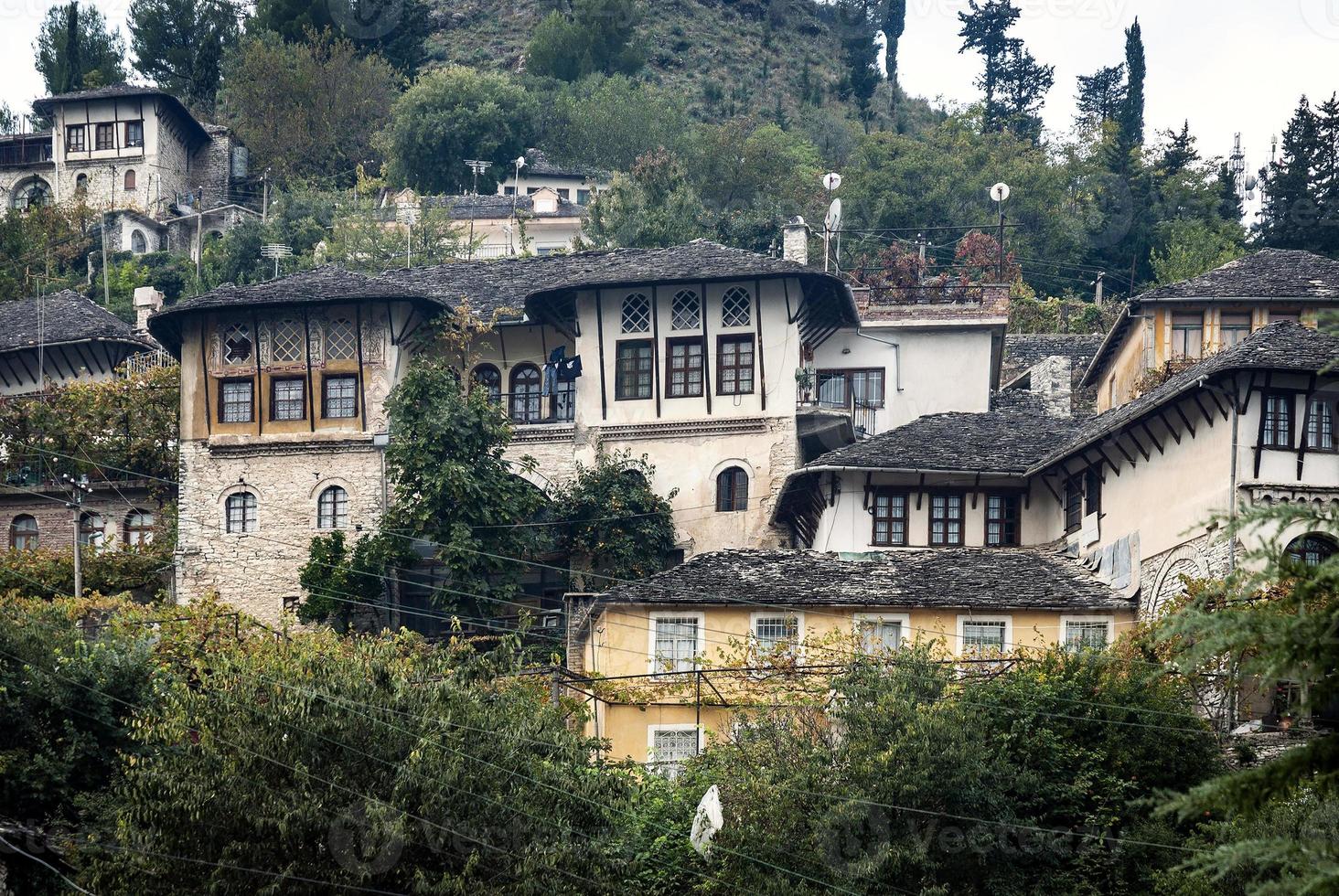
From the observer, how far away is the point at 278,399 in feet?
157

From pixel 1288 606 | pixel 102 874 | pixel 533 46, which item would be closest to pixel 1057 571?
pixel 102 874

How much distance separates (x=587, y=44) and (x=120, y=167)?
26.3 meters

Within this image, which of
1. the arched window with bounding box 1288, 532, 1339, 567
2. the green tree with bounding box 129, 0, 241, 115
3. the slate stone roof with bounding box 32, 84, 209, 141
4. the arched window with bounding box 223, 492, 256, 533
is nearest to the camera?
the arched window with bounding box 1288, 532, 1339, 567

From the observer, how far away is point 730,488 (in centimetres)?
4659

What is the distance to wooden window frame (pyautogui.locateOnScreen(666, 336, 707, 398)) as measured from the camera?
1847 inches

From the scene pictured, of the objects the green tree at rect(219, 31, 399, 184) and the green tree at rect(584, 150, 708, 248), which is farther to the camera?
the green tree at rect(219, 31, 399, 184)

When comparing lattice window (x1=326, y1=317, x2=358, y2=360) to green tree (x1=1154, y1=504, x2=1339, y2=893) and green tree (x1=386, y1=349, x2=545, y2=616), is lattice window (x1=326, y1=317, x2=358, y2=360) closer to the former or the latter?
green tree (x1=386, y1=349, x2=545, y2=616)

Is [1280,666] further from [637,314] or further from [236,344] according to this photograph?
[236,344]

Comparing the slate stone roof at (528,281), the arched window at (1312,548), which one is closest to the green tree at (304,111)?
the slate stone roof at (528,281)

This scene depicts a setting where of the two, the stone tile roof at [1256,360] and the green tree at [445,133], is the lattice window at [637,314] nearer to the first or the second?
the stone tile roof at [1256,360]

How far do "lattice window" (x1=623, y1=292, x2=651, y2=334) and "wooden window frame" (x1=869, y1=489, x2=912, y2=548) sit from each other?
329 inches

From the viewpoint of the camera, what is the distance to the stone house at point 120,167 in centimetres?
7688

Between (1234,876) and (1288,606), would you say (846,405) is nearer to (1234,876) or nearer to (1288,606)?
(1234,876)

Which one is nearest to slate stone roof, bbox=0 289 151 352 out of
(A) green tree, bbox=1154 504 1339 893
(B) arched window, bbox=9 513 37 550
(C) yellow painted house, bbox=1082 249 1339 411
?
(B) arched window, bbox=9 513 37 550
